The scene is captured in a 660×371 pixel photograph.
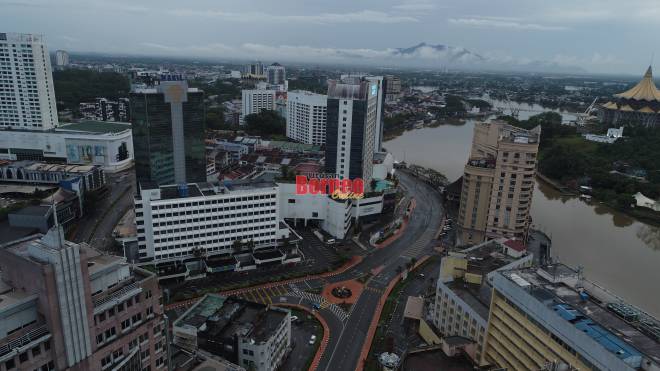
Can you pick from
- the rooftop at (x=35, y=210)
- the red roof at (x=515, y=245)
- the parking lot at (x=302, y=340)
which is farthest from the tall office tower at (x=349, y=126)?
the rooftop at (x=35, y=210)

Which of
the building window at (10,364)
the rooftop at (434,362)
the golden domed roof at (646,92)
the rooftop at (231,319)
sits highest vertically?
the golden domed roof at (646,92)

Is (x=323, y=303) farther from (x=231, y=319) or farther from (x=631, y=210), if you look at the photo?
(x=631, y=210)

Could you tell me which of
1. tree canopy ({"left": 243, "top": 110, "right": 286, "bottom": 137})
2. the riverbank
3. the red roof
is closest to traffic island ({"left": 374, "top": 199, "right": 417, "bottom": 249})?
the red roof

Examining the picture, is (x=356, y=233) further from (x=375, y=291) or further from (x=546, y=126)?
(x=546, y=126)

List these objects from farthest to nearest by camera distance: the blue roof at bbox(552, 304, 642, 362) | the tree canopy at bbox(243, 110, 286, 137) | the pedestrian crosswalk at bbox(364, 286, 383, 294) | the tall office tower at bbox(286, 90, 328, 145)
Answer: the tree canopy at bbox(243, 110, 286, 137) → the tall office tower at bbox(286, 90, 328, 145) → the pedestrian crosswalk at bbox(364, 286, 383, 294) → the blue roof at bbox(552, 304, 642, 362)

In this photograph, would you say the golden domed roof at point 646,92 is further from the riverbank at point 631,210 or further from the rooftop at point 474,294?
the rooftop at point 474,294

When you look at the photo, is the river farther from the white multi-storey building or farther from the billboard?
the billboard
